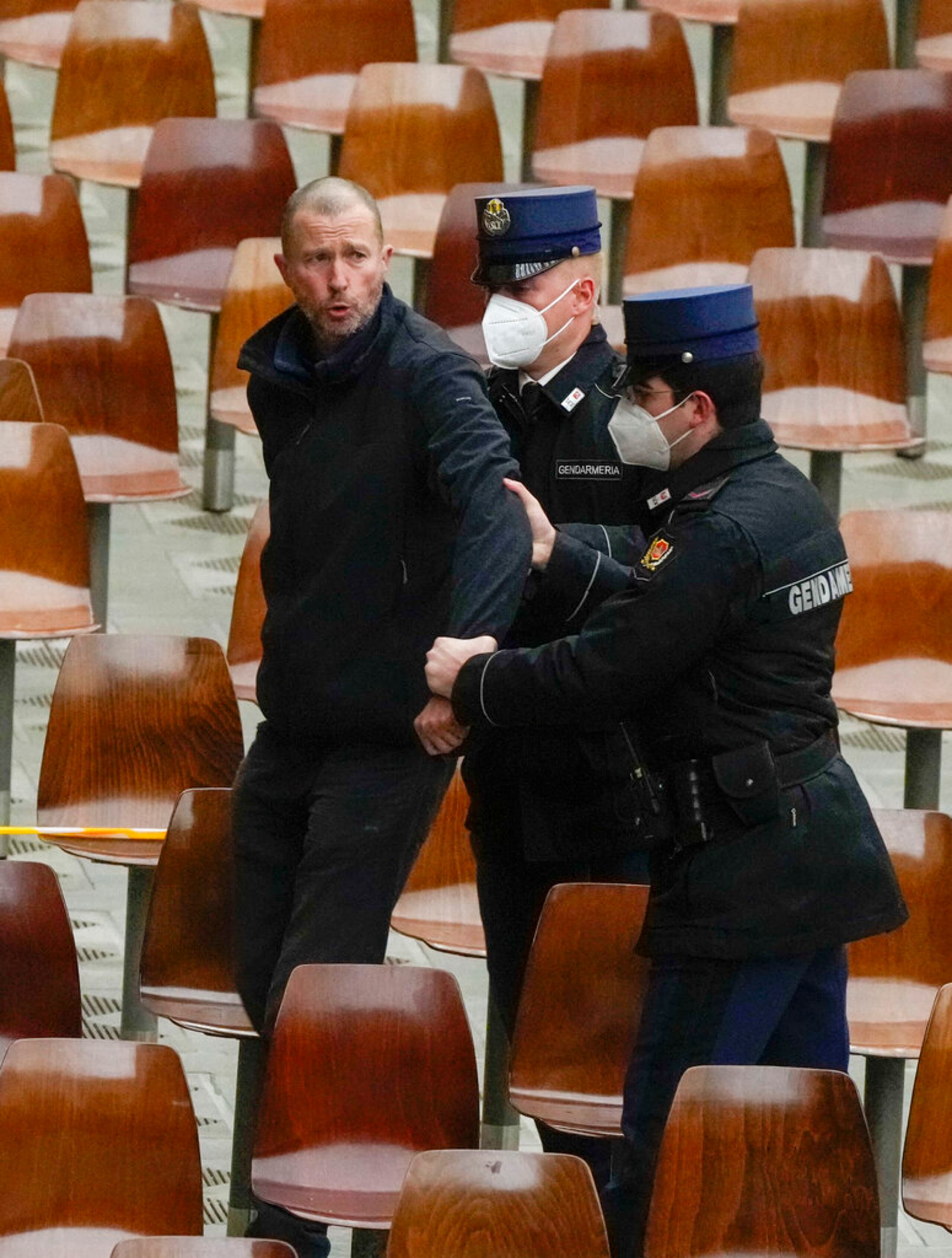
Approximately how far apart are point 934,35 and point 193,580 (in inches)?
101

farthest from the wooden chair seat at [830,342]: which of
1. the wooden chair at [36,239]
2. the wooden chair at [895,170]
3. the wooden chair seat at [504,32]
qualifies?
the wooden chair seat at [504,32]

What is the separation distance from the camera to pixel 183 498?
5.86 metres

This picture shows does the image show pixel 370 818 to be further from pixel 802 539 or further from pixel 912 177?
pixel 912 177

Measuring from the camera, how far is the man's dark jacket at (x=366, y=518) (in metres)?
3.08

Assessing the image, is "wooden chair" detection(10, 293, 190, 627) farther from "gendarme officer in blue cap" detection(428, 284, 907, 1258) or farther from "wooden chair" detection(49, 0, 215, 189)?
"gendarme officer in blue cap" detection(428, 284, 907, 1258)

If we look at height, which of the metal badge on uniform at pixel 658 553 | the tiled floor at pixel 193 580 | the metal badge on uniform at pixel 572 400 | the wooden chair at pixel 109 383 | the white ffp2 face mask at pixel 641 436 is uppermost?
the white ffp2 face mask at pixel 641 436

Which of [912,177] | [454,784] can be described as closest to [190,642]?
[454,784]

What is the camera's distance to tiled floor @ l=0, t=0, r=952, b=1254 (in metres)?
4.13

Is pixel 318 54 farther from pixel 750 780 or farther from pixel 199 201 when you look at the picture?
pixel 750 780

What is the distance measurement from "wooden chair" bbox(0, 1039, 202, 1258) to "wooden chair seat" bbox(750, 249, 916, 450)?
2510mm

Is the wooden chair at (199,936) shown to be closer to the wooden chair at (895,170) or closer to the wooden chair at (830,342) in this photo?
the wooden chair at (830,342)

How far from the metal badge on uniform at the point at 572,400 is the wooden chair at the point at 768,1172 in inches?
34.5

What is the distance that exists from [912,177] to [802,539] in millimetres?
3178

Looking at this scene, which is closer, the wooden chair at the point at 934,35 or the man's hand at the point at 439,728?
the man's hand at the point at 439,728
